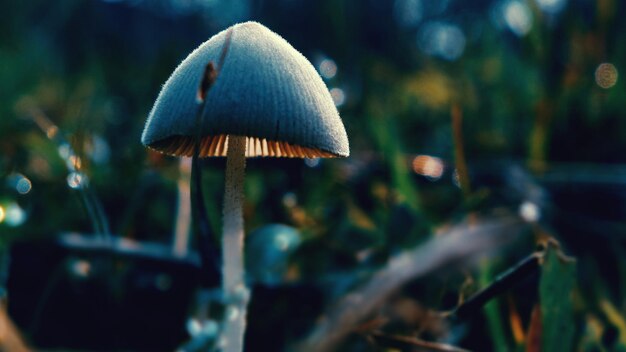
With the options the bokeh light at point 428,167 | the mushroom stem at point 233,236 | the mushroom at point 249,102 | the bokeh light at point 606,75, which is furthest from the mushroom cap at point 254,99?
the bokeh light at point 606,75

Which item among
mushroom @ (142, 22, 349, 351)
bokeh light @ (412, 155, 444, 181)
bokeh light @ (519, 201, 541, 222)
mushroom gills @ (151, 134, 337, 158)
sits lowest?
bokeh light @ (519, 201, 541, 222)

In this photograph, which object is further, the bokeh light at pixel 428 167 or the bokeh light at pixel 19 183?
the bokeh light at pixel 428 167

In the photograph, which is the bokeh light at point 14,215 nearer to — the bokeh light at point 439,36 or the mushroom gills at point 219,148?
the mushroom gills at point 219,148

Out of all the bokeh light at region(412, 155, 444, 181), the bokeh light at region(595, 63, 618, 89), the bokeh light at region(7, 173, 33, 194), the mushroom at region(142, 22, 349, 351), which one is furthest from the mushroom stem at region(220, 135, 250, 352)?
the bokeh light at region(595, 63, 618, 89)

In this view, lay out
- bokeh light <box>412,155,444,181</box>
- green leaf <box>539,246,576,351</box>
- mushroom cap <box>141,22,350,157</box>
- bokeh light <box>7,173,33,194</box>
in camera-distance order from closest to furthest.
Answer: mushroom cap <box>141,22,350,157</box>, green leaf <box>539,246,576,351</box>, bokeh light <box>7,173,33,194</box>, bokeh light <box>412,155,444,181</box>

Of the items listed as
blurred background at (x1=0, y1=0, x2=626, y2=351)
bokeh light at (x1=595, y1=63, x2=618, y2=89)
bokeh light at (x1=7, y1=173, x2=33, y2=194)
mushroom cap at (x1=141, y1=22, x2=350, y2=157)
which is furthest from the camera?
bokeh light at (x1=595, y1=63, x2=618, y2=89)

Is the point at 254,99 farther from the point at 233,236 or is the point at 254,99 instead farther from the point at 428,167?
the point at 428,167

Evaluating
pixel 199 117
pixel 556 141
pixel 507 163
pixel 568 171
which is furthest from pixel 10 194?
pixel 556 141

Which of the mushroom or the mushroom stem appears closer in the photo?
the mushroom

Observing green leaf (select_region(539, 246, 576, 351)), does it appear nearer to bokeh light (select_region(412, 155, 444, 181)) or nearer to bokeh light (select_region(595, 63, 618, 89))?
bokeh light (select_region(412, 155, 444, 181))
